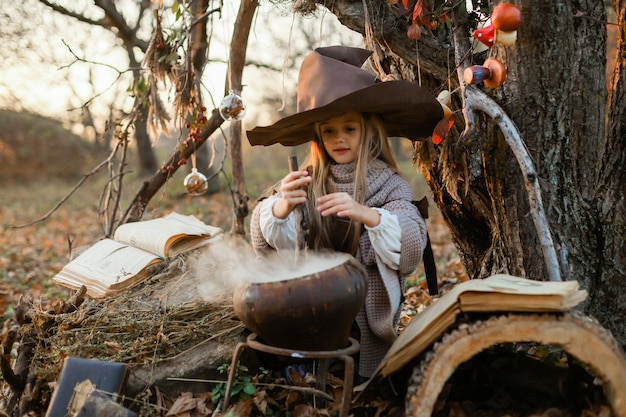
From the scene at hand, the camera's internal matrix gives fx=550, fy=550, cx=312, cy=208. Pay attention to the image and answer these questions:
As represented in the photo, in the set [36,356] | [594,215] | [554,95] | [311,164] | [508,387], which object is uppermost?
[554,95]

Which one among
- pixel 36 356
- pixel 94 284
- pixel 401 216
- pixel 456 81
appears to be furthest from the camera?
pixel 94 284

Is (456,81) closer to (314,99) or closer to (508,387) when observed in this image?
(314,99)

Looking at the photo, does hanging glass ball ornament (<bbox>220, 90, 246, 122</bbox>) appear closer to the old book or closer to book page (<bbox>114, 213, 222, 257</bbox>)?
book page (<bbox>114, 213, 222, 257</bbox>)

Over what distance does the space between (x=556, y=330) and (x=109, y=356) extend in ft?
6.38

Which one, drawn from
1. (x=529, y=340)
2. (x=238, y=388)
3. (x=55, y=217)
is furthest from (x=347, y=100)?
(x=55, y=217)

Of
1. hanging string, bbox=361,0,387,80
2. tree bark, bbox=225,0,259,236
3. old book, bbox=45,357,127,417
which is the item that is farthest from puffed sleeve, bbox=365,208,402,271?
tree bark, bbox=225,0,259,236

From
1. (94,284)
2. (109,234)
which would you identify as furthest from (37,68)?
(94,284)

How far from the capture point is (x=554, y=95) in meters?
2.64

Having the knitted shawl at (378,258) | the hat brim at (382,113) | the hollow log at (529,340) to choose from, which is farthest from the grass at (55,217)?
the hollow log at (529,340)

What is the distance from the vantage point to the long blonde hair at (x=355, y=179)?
267 cm

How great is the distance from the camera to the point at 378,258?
2484 millimetres

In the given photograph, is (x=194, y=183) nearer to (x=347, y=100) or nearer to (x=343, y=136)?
(x=343, y=136)

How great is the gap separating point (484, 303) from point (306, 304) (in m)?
0.63

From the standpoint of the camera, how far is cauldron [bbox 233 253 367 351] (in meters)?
1.91
